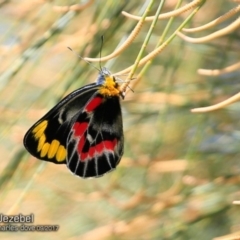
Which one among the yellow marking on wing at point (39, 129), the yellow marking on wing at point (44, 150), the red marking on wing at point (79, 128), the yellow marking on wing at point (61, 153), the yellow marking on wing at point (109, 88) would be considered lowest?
the yellow marking on wing at point (44, 150)

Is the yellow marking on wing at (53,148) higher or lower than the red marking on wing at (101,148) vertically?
lower

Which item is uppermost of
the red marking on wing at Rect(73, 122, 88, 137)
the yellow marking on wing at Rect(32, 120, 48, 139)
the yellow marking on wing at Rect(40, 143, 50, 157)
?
the red marking on wing at Rect(73, 122, 88, 137)

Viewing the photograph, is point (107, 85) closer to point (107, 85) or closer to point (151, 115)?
point (107, 85)

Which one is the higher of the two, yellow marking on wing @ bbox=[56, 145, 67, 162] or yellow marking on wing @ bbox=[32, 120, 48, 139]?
yellow marking on wing @ bbox=[32, 120, 48, 139]

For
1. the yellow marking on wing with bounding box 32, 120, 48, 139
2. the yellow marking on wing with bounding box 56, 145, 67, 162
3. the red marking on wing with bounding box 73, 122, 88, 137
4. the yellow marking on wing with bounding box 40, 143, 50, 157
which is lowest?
the yellow marking on wing with bounding box 40, 143, 50, 157

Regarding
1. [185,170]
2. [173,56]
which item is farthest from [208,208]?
[173,56]

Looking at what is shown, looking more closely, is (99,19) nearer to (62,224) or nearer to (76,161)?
(76,161)
